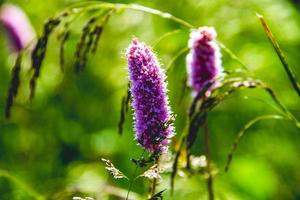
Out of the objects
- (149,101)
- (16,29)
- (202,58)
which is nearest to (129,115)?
(16,29)

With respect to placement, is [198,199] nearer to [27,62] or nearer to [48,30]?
[48,30]

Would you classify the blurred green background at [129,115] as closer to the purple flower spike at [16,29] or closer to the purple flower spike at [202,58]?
the purple flower spike at [16,29]

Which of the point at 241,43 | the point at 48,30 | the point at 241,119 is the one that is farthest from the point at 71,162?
the point at 48,30

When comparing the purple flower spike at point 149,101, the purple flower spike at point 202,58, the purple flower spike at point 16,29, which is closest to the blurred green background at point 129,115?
the purple flower spike at point 16,29

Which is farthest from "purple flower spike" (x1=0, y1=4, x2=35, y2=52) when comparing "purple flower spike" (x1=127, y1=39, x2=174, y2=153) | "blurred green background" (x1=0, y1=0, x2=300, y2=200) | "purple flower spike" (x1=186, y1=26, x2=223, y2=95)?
"purple flower spike" (x1=127, y1=39, x2=174, y2=153)

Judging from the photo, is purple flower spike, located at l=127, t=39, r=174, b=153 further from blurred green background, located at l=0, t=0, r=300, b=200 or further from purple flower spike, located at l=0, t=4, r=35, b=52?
purple flower spike, located at l=0, t=4, r=35, b=52
